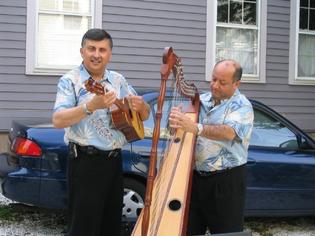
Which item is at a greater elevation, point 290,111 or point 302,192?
point 290,111

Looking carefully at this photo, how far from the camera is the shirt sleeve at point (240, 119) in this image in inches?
117

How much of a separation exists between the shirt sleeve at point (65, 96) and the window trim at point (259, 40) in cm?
657

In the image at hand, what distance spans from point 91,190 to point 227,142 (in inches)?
31.4

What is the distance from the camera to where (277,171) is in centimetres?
531

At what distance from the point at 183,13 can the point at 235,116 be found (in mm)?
6389

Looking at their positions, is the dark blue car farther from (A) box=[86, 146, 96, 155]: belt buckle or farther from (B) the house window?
Result: (B) the house window

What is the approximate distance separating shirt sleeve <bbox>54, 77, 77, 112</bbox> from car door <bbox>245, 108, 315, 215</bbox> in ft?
9.00

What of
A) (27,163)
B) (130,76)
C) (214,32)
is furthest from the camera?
(214,32)

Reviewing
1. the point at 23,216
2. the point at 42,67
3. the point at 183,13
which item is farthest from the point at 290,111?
the point at 23,216

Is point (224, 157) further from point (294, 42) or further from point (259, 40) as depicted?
point (294, 42)

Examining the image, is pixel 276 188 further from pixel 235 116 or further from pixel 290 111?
pixel 290 111

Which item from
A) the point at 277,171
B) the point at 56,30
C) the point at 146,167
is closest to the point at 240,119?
the point at 146,167

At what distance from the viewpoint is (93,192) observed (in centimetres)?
297

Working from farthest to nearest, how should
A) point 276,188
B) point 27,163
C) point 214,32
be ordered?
point 214,32, point 276,188, point 27,163
